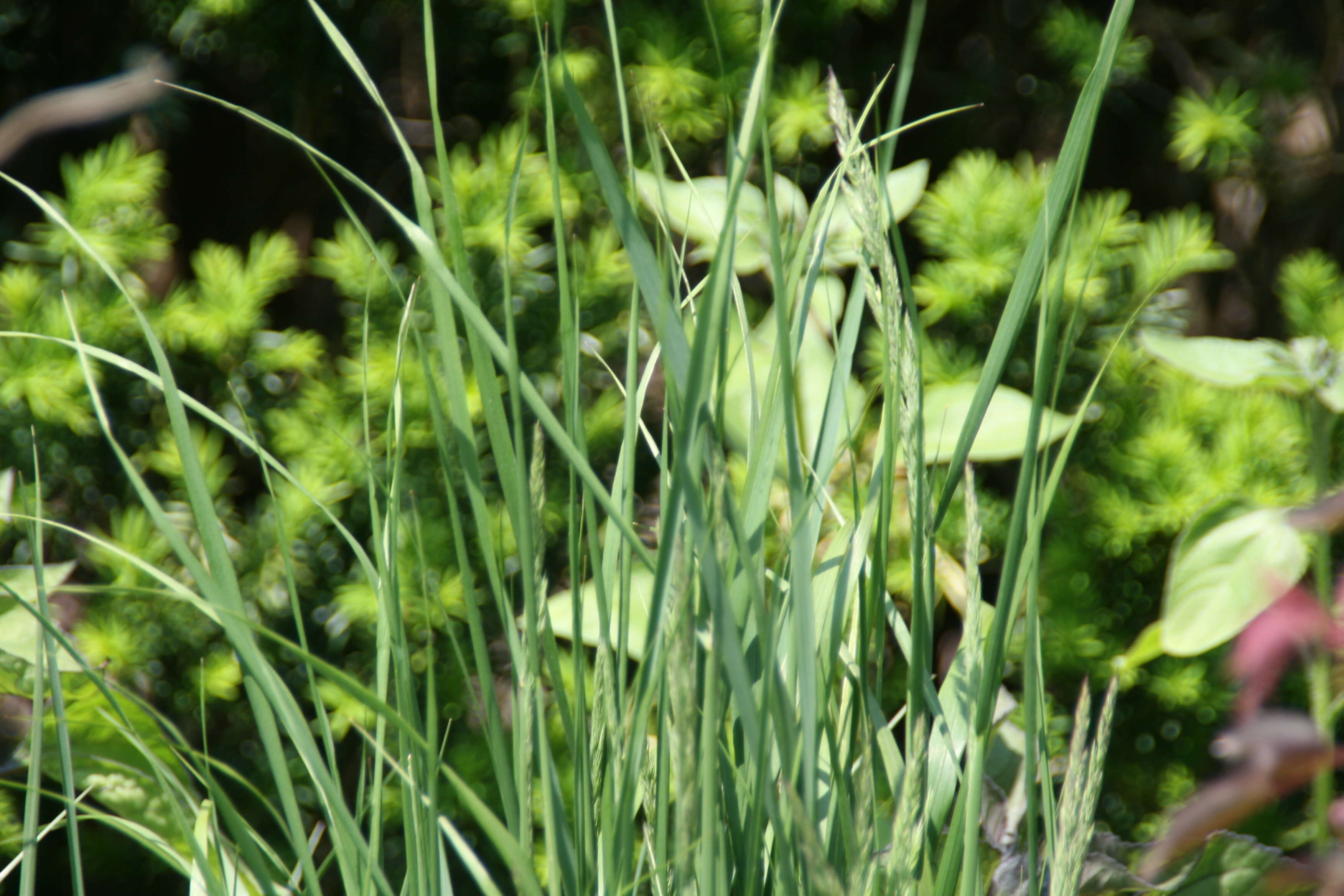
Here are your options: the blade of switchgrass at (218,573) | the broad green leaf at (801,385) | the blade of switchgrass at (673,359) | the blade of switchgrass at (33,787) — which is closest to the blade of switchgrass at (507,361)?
the blade of switchgrass at (673,359)

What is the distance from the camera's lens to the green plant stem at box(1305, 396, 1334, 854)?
562mm

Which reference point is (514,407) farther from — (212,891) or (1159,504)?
(1159,504)

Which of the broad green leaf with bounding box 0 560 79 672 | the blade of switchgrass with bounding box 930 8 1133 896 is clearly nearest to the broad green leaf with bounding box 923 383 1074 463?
the blade of switchgrass with bounding box 930 8 1133 896

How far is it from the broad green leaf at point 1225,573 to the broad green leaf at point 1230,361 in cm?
9

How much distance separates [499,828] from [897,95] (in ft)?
0.91

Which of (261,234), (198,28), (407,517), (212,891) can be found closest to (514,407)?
(212,891)

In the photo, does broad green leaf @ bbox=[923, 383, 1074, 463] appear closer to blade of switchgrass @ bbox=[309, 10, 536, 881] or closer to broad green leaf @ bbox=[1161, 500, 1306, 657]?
broad green leaf @ bbox=[1161, 500, 1306, 657]

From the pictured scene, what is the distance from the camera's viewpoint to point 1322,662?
22.3 inches

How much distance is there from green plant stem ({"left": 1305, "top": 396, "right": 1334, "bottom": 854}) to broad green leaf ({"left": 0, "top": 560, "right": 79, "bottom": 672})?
2.42 ft

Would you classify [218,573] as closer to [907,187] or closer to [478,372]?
[478,372]

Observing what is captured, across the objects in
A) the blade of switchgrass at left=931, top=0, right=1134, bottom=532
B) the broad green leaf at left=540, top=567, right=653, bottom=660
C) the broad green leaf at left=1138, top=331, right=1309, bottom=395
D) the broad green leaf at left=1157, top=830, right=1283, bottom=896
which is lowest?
the broad green leaf at left=1157, top=830, right=1283, bottom=896

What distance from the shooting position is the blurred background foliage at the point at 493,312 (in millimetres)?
805

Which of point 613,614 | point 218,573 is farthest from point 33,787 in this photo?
point 613,614

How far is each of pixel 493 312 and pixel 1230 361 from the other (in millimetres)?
581
